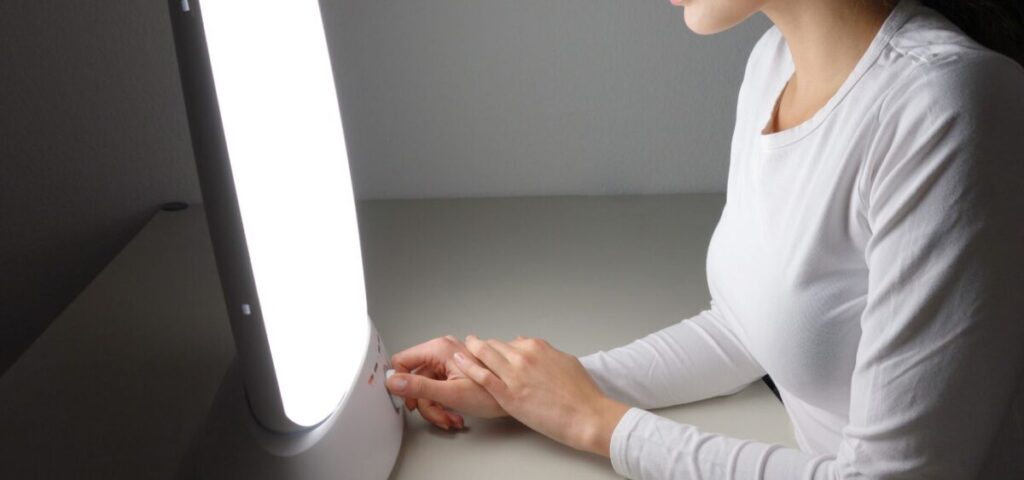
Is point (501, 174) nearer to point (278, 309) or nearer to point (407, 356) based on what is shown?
point (407, 356)

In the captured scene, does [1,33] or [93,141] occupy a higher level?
[1,33]

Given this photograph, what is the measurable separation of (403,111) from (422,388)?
603 millimetres

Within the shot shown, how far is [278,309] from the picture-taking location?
0.76 m

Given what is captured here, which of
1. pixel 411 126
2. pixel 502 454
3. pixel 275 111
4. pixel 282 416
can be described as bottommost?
pixel 502 454

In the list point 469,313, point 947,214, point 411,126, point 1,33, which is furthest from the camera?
point 411,126

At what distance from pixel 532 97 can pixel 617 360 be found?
552mm

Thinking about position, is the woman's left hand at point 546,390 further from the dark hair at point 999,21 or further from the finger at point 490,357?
the dark hair at point 999,21

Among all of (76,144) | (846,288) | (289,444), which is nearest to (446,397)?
(289,444)

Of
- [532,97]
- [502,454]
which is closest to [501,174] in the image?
[532,97]

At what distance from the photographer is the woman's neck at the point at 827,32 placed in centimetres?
86

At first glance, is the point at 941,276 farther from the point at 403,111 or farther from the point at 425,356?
the point at 403,111

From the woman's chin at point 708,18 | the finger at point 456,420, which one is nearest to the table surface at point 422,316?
the finger at point 456,420

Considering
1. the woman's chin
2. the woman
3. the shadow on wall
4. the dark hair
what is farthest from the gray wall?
the dark hair

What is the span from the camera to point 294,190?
0.80 meters
